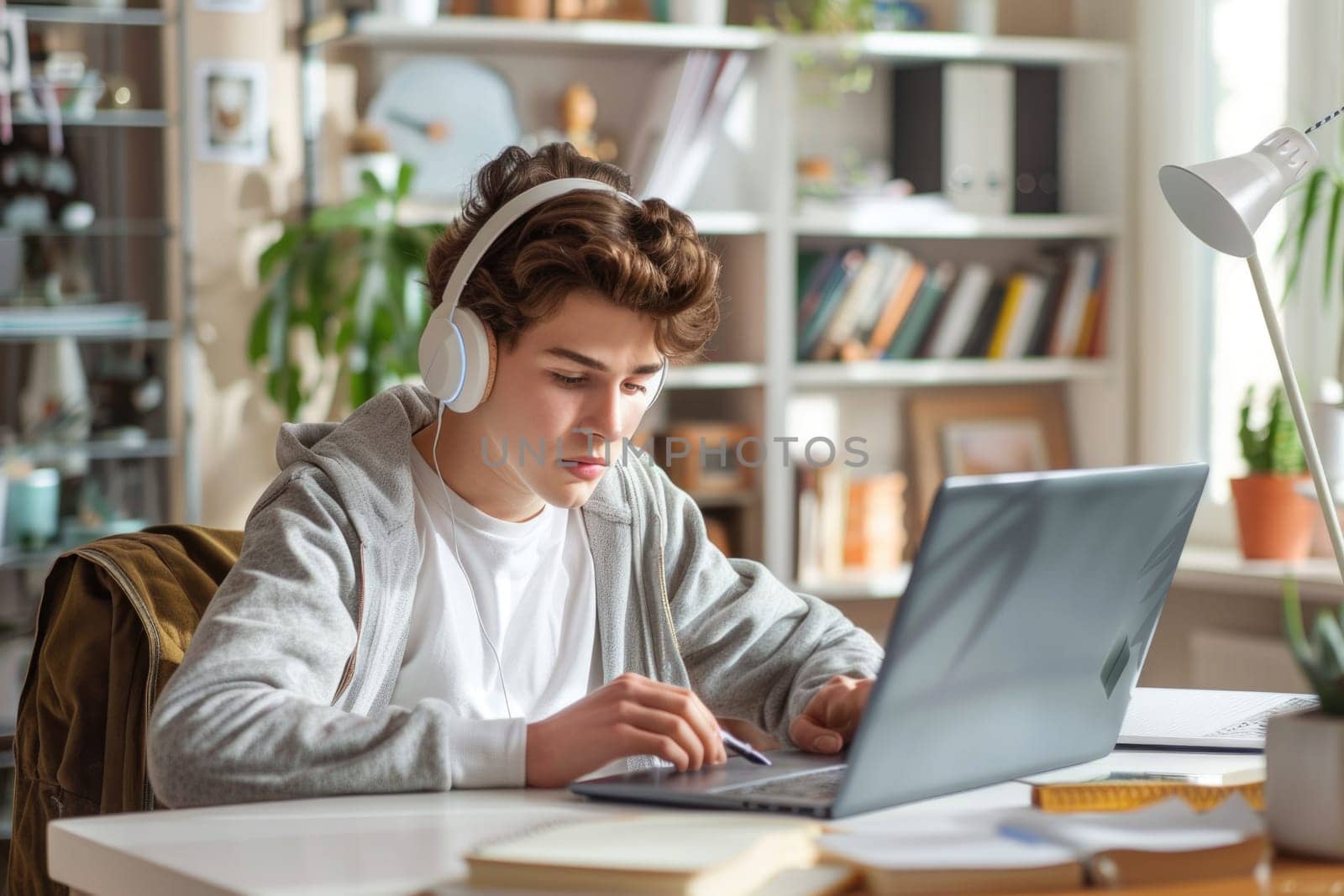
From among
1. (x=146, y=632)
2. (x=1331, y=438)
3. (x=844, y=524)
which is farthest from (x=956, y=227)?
(x=146, y=632)

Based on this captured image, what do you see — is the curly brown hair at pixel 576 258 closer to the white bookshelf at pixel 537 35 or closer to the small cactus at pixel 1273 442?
the white bookshelf at pixel 537 35

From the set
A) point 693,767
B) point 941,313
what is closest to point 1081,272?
point 941,313

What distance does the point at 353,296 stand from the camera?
299 cm

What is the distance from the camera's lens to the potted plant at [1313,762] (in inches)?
35.9

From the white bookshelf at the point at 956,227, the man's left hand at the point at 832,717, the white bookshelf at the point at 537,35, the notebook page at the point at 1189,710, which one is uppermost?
the white bookshelf at the point at 537,35

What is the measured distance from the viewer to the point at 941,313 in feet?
11.5

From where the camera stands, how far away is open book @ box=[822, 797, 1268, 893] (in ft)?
2.81

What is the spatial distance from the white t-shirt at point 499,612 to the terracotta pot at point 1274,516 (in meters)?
1.83

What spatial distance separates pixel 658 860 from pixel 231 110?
2.61 metres

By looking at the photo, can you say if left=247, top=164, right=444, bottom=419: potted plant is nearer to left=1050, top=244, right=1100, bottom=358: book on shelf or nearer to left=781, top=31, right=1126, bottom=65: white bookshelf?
left=781, top=31, right=1126, bottom=65: white bookshelf

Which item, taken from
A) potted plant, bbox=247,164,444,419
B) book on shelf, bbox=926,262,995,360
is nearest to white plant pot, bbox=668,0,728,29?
potted plant, bbox=247,164,444,419

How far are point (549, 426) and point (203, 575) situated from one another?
350 millimetres

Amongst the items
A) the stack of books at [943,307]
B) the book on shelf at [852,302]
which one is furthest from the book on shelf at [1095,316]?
the book on shelf at [852,302]

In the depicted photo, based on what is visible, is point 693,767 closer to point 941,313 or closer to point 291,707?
point 291,707
